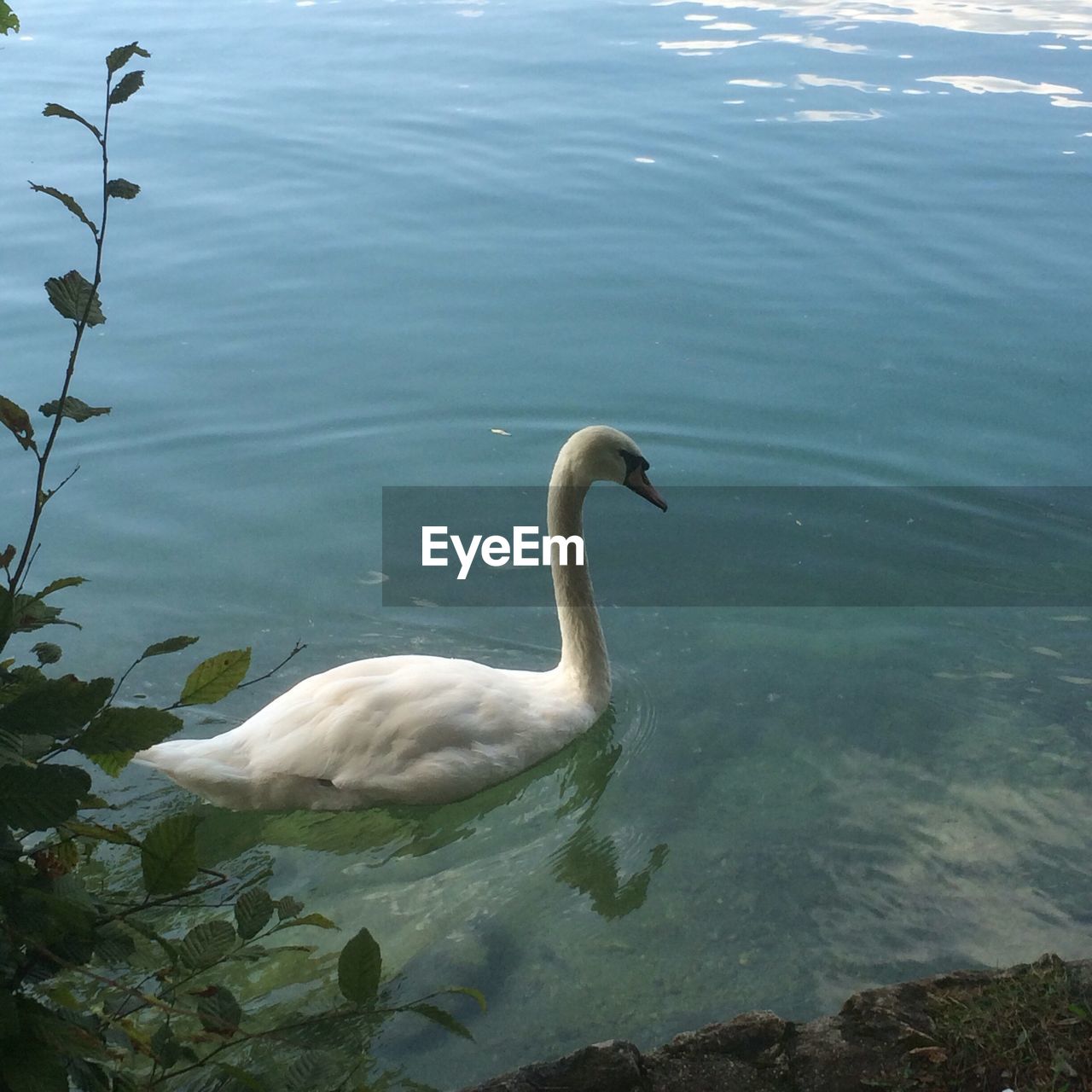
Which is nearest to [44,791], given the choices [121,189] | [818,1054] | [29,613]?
[29,613]

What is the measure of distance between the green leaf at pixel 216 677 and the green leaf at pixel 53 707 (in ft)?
0.78

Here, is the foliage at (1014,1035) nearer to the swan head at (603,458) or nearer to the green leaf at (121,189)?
the green leaf at (121,189)

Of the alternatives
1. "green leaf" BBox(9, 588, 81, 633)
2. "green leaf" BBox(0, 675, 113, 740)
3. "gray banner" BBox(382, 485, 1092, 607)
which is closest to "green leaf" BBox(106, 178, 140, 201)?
"green leaf" BBox(9, 588, 81, 633)

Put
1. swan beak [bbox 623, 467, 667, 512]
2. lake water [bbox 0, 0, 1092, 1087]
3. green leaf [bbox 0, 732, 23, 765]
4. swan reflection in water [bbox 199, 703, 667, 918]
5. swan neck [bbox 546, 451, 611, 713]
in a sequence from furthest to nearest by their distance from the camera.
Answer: swan beak [bbox 623, 467, 667, 512] → swan neck [bbox 546, 451, 611, 713] → swan reflection in water [bbox 199, 703, 667, 918] → lake water [bbox 0, 0, 1092, 1087] → green leaf [bbox 0, 732, 23, 765]

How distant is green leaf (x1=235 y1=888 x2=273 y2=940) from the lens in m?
1.83

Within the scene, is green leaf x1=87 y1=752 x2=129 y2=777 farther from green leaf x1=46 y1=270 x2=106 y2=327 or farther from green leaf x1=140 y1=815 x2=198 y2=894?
green leaf x1=46 y1=270 x2=106 y2=327

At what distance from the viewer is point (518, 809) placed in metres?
4.82

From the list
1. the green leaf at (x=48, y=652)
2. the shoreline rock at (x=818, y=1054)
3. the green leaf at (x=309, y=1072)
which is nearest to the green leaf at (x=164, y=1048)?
the green leaf at (x=309, y=1072)

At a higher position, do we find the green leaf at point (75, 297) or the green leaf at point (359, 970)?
the green leaf at point (75, 297)

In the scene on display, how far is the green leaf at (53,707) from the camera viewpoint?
5.27 feet

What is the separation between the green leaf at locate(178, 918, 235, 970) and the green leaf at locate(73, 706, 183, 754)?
0.88ft

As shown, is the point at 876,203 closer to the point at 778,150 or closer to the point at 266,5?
the point at 778,150

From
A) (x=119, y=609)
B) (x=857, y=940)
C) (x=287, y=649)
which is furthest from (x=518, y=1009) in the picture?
(x=119, y=609)

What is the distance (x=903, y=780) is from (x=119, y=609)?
3.42 m
